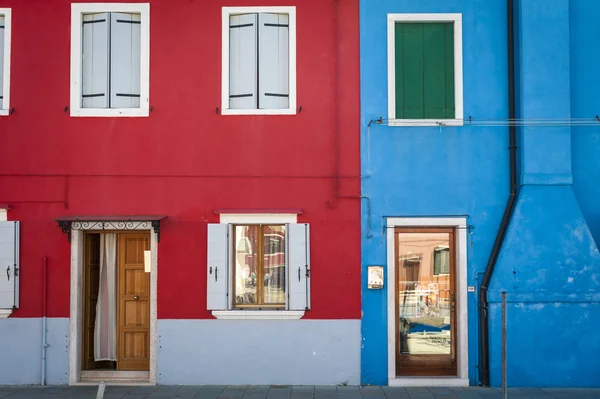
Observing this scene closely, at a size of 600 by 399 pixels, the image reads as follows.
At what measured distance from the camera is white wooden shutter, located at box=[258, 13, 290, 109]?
30.3ft

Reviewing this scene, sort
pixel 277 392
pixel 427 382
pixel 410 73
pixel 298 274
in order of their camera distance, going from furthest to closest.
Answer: pixel 410 73 < pixel 298 274 < pixel 427 382 < pixel 277 392

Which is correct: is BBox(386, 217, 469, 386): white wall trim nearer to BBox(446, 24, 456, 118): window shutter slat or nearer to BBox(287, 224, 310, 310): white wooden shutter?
BBox(287, 224, 310, 310): white wooden shutter

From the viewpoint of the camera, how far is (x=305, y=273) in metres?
8.89

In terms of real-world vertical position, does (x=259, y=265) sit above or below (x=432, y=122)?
below

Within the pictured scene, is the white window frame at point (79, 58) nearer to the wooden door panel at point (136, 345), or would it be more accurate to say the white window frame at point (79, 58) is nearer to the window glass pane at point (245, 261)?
the window glass pane at point (245, 261)

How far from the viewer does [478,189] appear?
900 centimetres

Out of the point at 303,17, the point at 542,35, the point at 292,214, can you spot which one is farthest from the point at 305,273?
the point at 542,35

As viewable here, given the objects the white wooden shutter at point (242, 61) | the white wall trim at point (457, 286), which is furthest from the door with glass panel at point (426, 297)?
the white wooden shutter at point (242, 61)

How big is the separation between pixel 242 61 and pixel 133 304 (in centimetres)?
418

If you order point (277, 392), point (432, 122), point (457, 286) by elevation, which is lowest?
point (277, 392)

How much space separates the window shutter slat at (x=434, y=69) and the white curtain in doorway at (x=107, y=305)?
5.36 metres

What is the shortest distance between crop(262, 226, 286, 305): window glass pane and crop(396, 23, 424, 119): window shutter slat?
2.66m

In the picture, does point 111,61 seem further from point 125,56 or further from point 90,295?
point 90,295

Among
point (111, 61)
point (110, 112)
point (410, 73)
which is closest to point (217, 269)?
point (110, 112)
